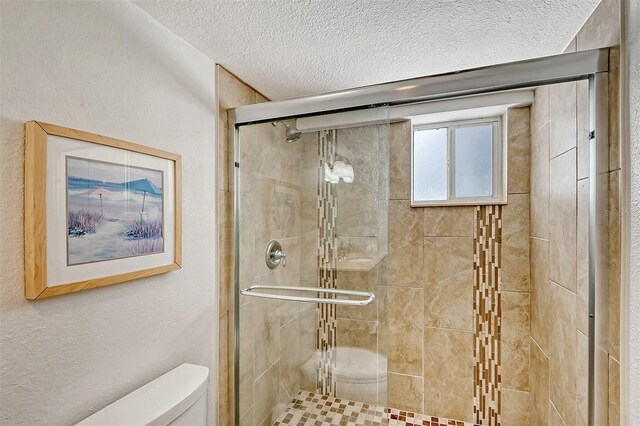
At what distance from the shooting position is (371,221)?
4.58 feet

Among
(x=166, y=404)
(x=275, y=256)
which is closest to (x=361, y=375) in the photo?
(x=275, y=256)

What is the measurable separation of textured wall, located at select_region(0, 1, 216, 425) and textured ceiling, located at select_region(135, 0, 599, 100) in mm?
178

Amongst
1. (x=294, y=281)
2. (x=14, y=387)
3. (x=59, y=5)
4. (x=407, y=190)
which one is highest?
(x=59, y=5)

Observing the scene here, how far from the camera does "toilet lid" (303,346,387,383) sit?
4.67ft

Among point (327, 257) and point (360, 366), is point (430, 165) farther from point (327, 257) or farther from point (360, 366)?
point (360, 366)

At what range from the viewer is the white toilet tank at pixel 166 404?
3.11 ft

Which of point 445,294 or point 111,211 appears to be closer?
point 111,211

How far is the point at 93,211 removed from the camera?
3.17 ft

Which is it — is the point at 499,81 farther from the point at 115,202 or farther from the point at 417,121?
the point at 115,202

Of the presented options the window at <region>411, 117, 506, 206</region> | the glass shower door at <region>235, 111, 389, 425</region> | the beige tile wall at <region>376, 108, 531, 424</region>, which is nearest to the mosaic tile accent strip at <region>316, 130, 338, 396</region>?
the glass shower door at <region>235, 111, 389, 425</region>

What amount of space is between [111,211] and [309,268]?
84cm

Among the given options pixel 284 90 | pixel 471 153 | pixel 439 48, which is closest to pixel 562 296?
pixel 471 153

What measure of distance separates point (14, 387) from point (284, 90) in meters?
1.67

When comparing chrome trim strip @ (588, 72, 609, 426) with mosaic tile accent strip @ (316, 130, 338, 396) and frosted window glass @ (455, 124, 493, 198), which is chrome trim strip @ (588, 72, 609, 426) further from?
frosted window glass @ (455, 124, 493, 198)
